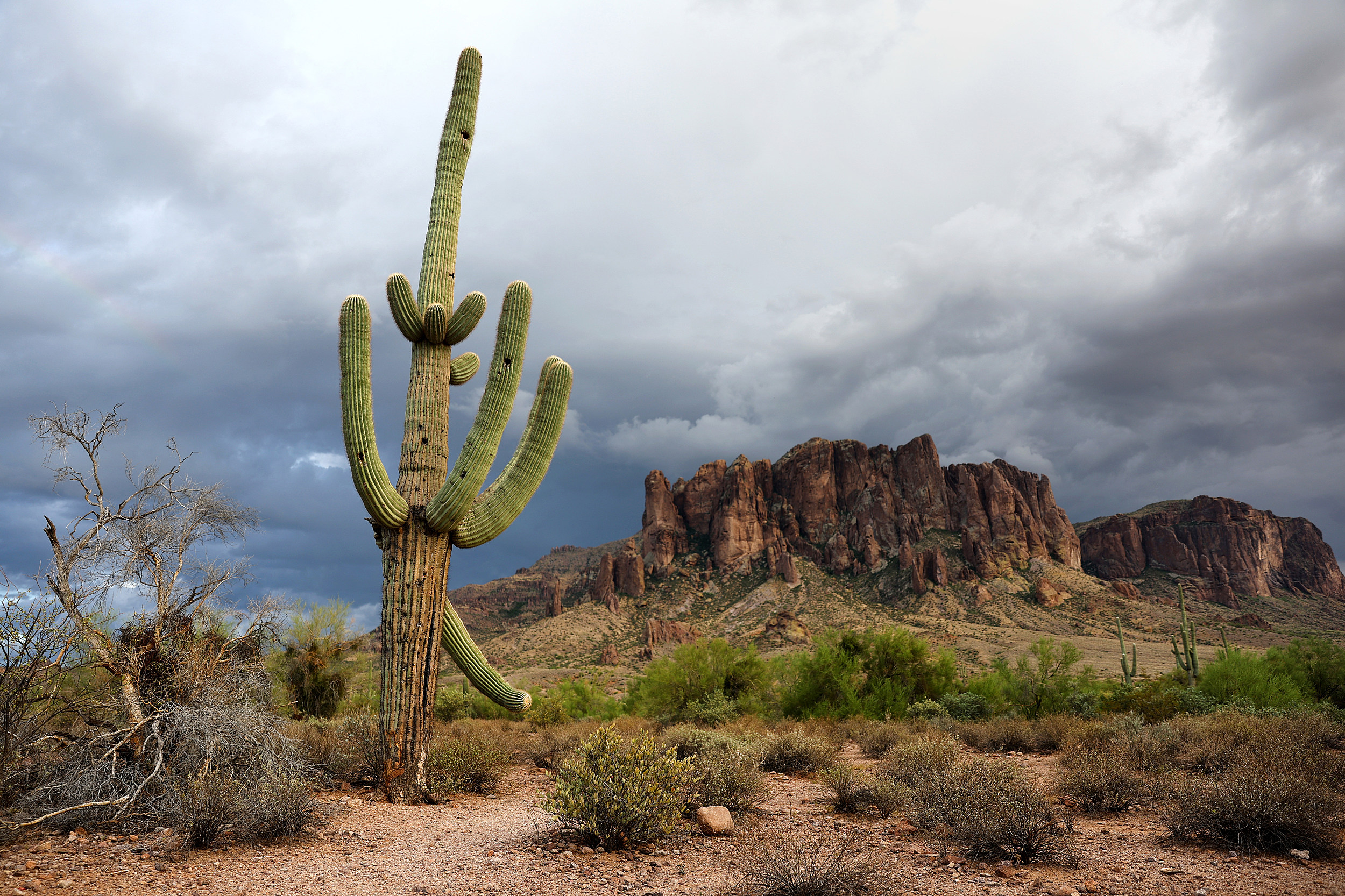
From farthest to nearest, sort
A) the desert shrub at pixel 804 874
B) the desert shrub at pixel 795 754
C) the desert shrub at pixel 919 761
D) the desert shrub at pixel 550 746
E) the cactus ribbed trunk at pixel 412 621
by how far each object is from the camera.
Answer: the desert shrub at pixel 550 746
the desert shrub at pixel 795 754
the cactus ribbed trunk at pixel 412 621
the desert shrub at pixel 919 761
the desert shrub at pixel 804 874

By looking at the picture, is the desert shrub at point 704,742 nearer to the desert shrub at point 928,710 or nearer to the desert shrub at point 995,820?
the desert shrub at point 995,820

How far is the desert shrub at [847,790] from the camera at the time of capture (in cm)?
805

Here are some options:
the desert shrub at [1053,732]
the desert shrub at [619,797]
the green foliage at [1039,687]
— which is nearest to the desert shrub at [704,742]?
the desert shrub at [619,797]

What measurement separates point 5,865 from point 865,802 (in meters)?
8.27

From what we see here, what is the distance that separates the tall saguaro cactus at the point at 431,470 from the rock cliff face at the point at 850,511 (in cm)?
6633

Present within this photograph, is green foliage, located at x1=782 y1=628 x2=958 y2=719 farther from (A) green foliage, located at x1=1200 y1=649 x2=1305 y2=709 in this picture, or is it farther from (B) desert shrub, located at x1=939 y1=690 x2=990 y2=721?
(A) green foliage, located at x1=1200 y1=649 x2=1305 y2=709

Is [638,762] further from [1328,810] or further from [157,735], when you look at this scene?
[1328,810]

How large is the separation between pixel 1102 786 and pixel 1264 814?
1965 mm

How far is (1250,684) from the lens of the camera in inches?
671

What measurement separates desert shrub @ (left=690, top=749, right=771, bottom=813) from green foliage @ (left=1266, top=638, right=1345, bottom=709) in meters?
17.7

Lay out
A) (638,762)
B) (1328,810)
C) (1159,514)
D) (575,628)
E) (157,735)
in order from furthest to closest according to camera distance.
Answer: (1159,514) → (575,628) → (157,735) → (638,762) → (1328,810)

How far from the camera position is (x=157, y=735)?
282 inches

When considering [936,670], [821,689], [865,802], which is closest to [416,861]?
[865,802]

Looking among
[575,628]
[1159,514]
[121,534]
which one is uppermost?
[1159,514]
